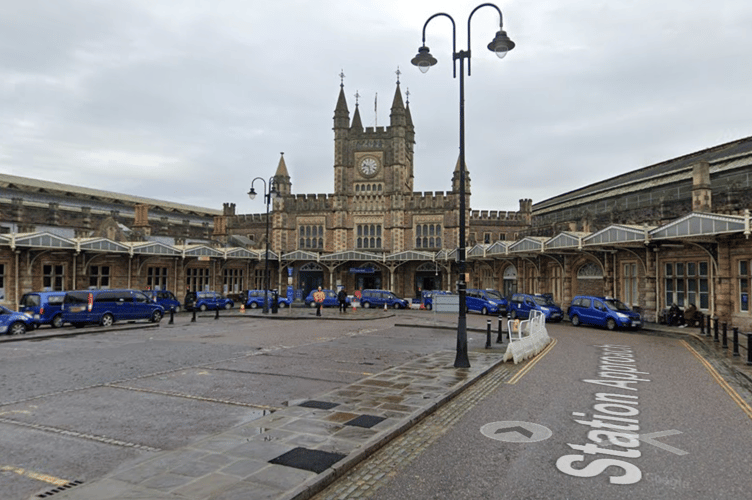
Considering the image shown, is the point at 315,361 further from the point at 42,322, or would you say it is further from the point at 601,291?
the point at 601,291

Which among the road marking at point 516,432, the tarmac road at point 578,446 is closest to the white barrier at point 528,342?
the tarmac road at point 578,446

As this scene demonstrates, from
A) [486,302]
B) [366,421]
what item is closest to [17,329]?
[366,421]

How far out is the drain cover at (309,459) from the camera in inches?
229

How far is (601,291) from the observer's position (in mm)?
30000

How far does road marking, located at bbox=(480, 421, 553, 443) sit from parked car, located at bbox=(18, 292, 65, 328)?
21591 mm

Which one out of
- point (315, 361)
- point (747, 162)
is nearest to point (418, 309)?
point (747, 162)

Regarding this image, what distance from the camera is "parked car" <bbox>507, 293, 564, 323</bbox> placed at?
90.3 ft

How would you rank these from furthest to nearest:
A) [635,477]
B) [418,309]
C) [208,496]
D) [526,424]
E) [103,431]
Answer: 1. [418,309]
2. [526,424]
3. [103,431]
4. [635,477]
5. [208,496]

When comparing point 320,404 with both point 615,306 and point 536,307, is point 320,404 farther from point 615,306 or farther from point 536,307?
point 536,307

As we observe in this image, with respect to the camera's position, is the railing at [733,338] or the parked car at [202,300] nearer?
the railing at [733,338]

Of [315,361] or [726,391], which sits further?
[315,361]

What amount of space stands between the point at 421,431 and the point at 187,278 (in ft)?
119

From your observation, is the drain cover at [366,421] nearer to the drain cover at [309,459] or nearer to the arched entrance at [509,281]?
the drain cover at [309,459]

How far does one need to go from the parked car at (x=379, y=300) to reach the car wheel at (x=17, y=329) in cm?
2371
